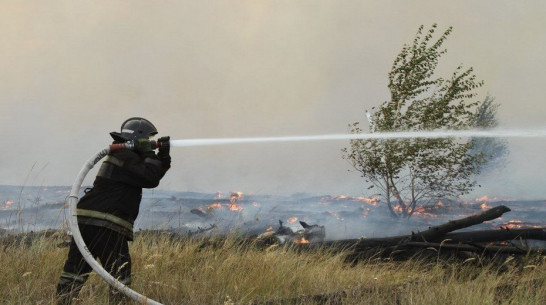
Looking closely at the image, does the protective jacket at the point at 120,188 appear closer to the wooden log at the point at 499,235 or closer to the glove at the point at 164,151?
the glove at the point at 164,151

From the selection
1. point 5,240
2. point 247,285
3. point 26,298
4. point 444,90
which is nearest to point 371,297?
point 247,285

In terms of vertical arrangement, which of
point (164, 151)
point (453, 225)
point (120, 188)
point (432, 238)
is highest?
point (164, 151)

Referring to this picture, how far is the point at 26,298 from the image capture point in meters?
5.10

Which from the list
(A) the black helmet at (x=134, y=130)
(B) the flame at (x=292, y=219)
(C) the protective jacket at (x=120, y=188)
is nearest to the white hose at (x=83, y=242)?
(C) the protective jacket at (x=120, y=188)

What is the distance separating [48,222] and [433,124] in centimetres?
1132

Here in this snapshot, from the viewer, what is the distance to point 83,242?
5172 mm

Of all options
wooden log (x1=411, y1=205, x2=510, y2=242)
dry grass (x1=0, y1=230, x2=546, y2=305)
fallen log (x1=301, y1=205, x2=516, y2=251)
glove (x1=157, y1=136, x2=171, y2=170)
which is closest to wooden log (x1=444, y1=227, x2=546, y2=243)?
fallen log (x1=301, y1=205, x2=516, y2=251)

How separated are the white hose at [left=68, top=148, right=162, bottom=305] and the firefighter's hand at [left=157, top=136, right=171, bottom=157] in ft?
1.90

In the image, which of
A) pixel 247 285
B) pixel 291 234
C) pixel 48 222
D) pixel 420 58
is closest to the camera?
pixel 247 285

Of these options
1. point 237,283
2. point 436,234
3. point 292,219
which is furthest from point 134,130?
point 292,219

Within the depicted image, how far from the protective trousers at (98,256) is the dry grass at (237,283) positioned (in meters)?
0.18

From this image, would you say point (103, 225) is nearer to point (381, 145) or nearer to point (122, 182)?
point (122, 182)

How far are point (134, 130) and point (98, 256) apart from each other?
139 cm

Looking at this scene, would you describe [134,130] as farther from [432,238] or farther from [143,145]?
[432,238]
